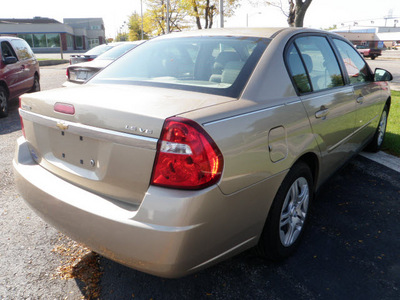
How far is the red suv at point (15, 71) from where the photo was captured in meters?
8.32

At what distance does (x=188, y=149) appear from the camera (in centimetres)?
188

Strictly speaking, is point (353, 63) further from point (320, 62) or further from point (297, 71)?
point (297, 71)

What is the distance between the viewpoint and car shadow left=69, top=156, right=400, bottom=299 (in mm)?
2414

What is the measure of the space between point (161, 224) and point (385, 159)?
4.37 metres

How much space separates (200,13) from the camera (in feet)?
109

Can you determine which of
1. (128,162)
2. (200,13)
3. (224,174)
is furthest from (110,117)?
(200,13)

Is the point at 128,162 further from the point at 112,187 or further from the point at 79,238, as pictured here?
the point at 79,238

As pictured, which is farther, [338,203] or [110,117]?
[338,203]

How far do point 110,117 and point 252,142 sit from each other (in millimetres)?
813

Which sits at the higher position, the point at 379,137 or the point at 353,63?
the point at 353,63

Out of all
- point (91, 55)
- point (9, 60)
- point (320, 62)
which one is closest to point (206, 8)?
point (91, 55)

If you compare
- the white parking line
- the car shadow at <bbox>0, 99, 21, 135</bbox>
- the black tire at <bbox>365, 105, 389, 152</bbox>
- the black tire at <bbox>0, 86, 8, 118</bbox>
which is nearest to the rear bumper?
the white parking line

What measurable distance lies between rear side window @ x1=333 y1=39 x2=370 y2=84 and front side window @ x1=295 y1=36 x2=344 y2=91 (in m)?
0.30

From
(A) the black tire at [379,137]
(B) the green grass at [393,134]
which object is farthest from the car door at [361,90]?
(B) the green grass at [393,134]
